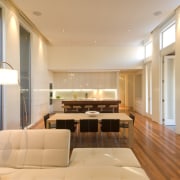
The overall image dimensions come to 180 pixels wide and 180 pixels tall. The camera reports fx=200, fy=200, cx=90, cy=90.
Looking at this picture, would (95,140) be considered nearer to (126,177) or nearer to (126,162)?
(126,162)

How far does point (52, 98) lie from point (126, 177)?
10246 millimetres

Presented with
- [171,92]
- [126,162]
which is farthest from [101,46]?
[126,162]

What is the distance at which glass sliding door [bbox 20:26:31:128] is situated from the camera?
6.82m

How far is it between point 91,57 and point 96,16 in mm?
5038

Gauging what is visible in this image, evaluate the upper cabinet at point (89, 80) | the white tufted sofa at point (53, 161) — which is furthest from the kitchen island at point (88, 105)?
the white tufted sofa at point (53, 161)

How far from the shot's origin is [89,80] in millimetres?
12188

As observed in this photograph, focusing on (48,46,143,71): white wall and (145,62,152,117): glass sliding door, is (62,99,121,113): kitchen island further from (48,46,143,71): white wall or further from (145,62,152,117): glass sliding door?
(48,46,143,71): white wall

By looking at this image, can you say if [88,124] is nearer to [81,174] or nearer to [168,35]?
[81,174]

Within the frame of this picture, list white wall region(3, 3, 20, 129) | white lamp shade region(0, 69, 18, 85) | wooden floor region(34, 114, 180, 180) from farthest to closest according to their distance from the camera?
white wall region(3, 3, 20, 129)
wooden floor region(34, 114, 180, 180)
white lamp shade region(0, 69, 18, 85)

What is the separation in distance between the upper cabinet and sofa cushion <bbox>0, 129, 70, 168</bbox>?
9.32m

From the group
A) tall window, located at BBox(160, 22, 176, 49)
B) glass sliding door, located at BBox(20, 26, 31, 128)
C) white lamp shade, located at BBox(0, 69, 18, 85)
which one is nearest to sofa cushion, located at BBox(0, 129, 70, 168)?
white lamp shade, located at BBox(0, 69, 18, 85)

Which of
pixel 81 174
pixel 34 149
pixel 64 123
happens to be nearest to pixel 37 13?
pixel 64 123

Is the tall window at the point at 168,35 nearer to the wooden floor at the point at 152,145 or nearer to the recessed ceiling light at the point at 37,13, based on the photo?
the wooden floor at the point at 152,145

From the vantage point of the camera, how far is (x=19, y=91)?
628cm
